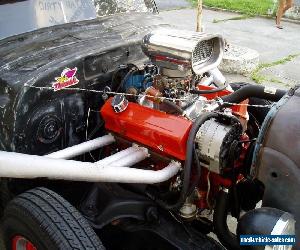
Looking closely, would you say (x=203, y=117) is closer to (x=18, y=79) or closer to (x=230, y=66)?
(x=18, y=79)

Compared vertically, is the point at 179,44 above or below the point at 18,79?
above

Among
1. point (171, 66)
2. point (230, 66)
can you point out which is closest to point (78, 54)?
point (171, 66)

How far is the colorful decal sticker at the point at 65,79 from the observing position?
8.00 feet

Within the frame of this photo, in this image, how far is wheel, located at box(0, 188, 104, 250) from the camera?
2.00m

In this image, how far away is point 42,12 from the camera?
3.00m

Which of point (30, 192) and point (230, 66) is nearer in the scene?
point (30, 192)

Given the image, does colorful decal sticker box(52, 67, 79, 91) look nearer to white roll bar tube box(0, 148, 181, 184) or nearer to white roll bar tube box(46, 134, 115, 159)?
white roll bar tube box(46, 134, 115, 159)

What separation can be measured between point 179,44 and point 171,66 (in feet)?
0.46

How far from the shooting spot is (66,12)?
10.2 ft

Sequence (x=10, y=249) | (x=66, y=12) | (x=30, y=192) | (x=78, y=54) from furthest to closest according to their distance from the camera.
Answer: (x=66, y=12) → (x=78, y=54) → (x=10, y=249) → (x=30, y=192)

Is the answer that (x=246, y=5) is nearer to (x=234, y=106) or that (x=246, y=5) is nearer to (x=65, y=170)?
(x=234, y=106)

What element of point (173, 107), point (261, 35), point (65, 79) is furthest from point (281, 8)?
point (65, 79)

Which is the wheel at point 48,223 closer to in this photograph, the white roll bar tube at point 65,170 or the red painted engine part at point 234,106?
the white roll bar tube at point 65,170

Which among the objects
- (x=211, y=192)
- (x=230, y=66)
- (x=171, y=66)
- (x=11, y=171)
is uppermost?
(x=171, y=66)
